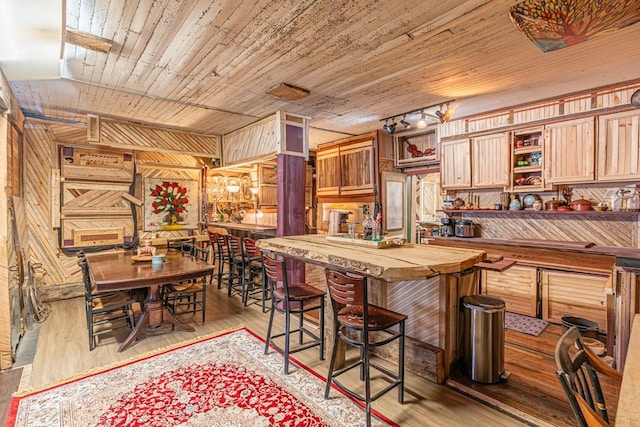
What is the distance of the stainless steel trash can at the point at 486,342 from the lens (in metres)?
2.60

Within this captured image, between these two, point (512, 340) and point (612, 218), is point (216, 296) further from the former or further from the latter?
point (612, 218)

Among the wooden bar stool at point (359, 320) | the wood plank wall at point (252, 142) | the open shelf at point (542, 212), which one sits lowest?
the wooden bar stool at point (359, 320)

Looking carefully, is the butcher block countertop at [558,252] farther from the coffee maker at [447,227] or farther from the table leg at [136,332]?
the table leg at [136,332]

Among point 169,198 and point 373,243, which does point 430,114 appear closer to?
point 373,243

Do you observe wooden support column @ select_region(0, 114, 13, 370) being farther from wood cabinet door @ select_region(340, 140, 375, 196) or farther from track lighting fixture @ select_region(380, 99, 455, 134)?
wood cabinet door @ select_region(340, 140, 375, 196)

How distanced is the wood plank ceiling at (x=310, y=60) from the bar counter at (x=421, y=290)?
175 centimetres

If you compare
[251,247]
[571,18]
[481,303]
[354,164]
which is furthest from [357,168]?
[571,18]

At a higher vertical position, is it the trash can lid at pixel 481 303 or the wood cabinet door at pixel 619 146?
the wood cabinet door at pixel 619 146

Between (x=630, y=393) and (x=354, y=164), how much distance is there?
17.5 feet

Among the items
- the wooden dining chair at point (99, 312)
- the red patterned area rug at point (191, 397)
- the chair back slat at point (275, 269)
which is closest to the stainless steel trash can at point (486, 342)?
the red patterned area rug at point (191, 397)

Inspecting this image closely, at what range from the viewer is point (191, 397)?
8.09 ft

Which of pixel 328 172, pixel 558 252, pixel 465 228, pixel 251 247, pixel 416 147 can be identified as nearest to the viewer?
pixel 558 252

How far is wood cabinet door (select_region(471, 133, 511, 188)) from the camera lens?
468 centimetres

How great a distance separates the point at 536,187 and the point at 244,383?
4.42 m
